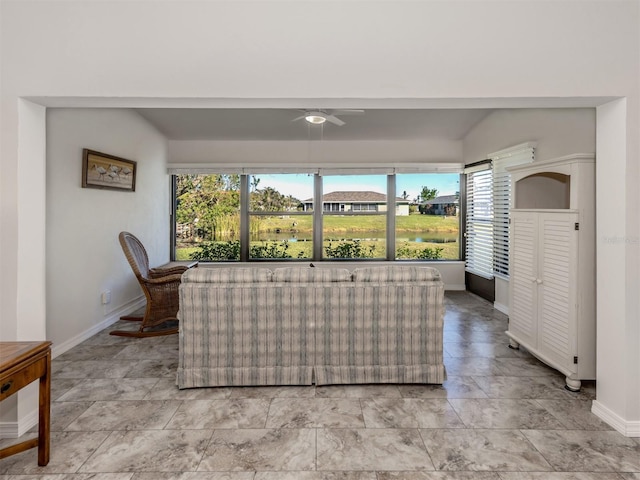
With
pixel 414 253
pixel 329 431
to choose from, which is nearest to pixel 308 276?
pixel 329 431

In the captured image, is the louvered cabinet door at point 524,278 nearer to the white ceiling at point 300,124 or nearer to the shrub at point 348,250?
the white ceiling at point 300,124

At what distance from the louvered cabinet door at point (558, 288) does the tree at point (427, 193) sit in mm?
3160

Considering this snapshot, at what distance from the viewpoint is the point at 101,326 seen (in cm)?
400

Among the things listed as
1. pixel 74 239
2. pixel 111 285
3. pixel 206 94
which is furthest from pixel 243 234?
pixel 206 94

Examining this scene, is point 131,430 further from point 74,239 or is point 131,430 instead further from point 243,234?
point 243,234

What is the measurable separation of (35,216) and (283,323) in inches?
70.1

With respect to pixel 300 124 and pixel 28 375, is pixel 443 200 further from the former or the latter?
pixel 28 375

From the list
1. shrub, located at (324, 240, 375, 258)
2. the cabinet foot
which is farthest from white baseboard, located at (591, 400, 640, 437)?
shrub, located at (324, 240, 375, 258)

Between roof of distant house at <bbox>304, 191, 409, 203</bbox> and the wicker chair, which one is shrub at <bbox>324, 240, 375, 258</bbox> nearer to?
roof of distant house at <bbox>304, 191, 409, 203</bbox>

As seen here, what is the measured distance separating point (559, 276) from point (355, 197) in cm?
378

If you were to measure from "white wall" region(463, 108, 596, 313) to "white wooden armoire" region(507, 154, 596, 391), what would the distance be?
18.4 inches

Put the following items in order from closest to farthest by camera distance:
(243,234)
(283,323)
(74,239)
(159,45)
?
(159,45) → (283,323) → (74,239) → (243,234)

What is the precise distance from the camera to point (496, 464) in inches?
73.8

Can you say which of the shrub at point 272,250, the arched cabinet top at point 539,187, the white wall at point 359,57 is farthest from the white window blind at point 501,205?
the shrub at point 272,250
